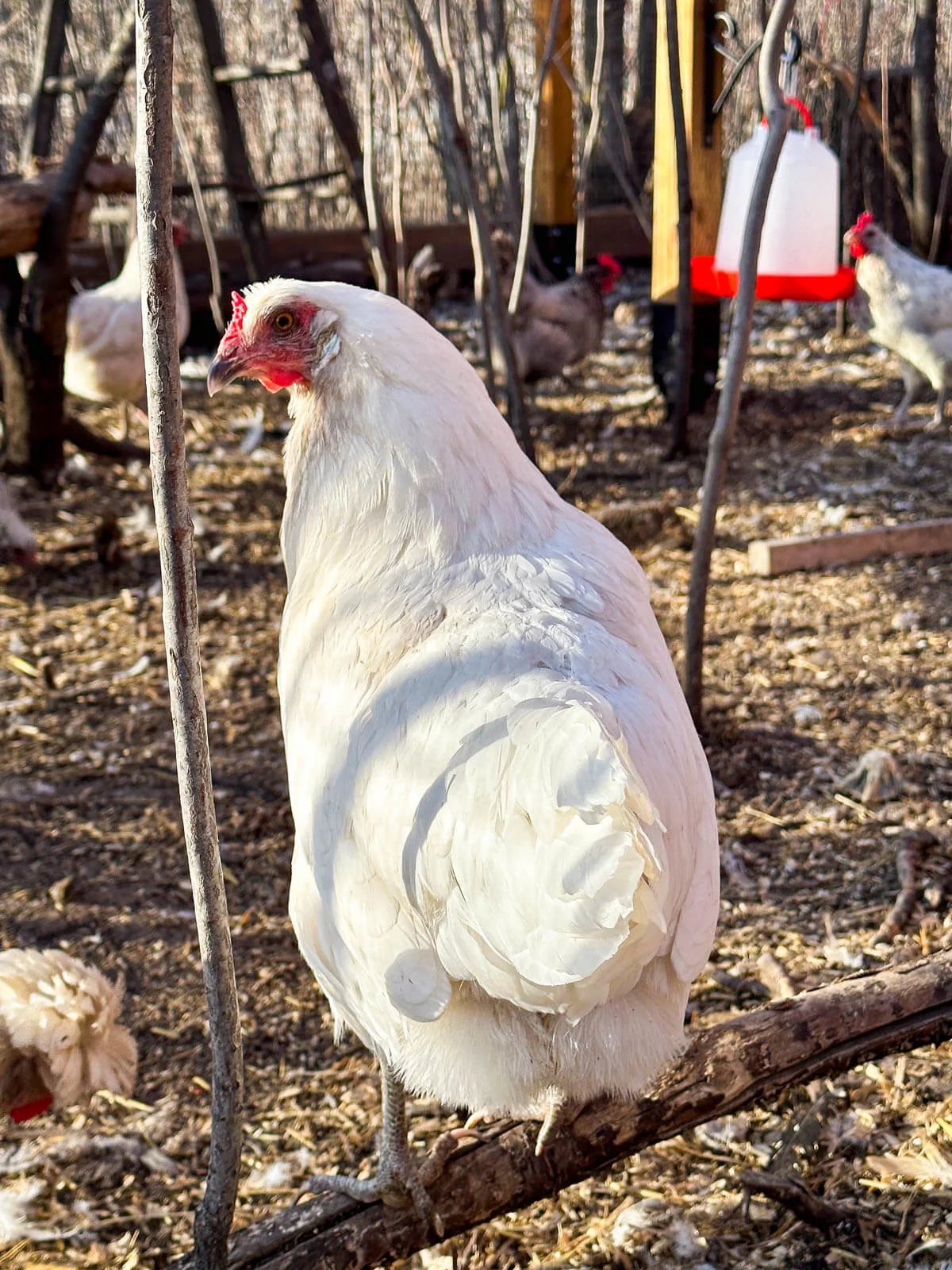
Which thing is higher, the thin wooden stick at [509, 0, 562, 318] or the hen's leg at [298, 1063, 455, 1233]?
the thin wooden stick at [509, 0, 562, 318]

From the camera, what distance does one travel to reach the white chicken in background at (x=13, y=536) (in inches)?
165

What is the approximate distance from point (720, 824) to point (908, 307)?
13.0 feet

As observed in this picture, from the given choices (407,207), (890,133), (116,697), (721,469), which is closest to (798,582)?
(721,469)

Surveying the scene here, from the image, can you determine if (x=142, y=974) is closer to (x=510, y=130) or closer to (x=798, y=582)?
(x=798, y=582)

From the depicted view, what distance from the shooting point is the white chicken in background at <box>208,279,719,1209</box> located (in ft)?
3.86

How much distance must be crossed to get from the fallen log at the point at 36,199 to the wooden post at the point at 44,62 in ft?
2.45

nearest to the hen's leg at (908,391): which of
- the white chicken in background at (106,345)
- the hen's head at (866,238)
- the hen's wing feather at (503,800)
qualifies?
the hen's head at (866,238)

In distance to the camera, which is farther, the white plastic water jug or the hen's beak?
the white plastic water jug

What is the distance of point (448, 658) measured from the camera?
1442 millimetres

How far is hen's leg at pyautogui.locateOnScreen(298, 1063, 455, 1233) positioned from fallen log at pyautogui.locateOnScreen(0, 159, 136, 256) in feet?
14.1

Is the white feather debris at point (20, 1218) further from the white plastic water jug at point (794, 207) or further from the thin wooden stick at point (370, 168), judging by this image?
the thin wooden stick at point (370, 168)

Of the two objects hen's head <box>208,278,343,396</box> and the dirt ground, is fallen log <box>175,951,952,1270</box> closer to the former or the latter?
the dirt ground

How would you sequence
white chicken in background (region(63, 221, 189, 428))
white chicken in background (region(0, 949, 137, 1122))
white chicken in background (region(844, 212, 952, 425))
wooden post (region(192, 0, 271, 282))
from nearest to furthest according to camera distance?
white chicken in background (region(0, 949, 137, 1122)), white chicken in background (region(63, 221, 189, 428)), white chicken in background (region(844, 212, 952, 425)), wooden post (region(192, 0, 271, 282))

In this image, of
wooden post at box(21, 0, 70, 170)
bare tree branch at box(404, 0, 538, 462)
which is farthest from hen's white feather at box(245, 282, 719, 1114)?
wooden post at box(21, 0, 70, 170)
